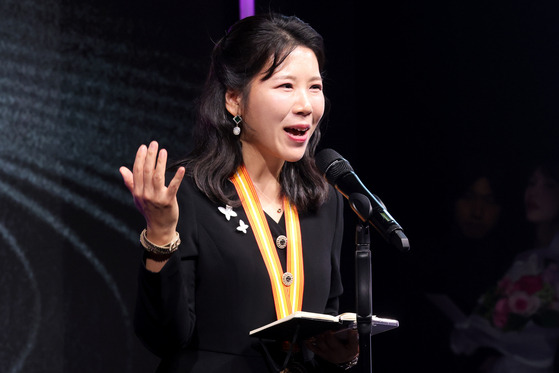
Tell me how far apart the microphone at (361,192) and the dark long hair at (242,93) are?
390 mm

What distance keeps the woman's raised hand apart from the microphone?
35 centimetres

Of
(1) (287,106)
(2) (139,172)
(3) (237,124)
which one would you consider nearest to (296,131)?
(1) (287,106)

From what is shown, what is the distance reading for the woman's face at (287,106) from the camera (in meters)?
1.99

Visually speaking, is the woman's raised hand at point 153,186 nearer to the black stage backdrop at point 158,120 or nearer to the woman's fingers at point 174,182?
the woman's fingers at point 174,182

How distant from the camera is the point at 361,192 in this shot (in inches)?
62.1

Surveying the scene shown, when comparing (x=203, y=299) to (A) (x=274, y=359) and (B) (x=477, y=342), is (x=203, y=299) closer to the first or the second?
(A) (x=274, y=359)

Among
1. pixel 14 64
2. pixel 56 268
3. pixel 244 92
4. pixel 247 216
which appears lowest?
pixel 56 268

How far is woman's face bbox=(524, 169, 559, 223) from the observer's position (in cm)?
320

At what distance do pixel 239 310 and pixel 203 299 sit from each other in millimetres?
96

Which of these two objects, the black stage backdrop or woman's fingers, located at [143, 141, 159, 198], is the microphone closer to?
woman's fingers, located at [143, 141, 159, 198]

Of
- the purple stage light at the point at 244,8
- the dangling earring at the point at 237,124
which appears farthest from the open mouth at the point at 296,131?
the purple stage light at the point at 244,8

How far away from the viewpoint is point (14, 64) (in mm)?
2895

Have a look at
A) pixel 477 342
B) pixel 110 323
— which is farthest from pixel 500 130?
pixel 110 323

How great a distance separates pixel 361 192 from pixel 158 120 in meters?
1.92
